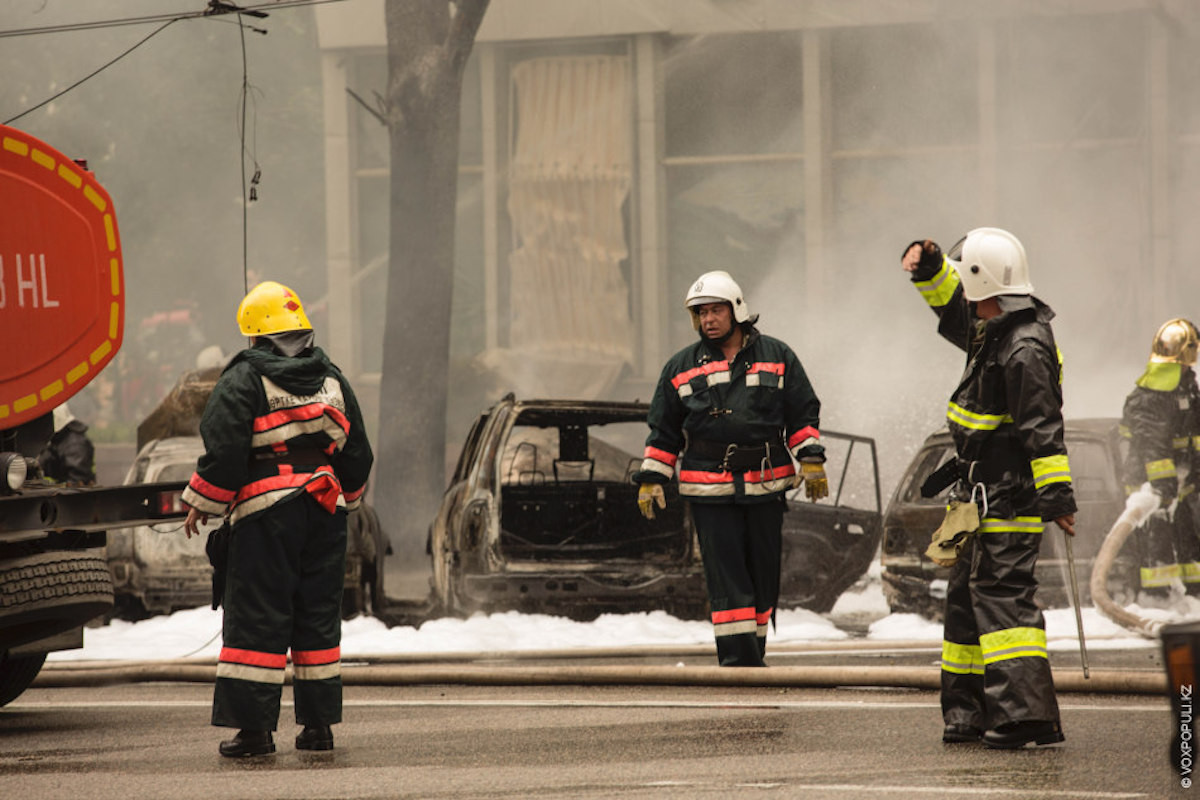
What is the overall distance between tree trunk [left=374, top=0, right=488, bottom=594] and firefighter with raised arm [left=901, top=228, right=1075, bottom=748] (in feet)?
38.5

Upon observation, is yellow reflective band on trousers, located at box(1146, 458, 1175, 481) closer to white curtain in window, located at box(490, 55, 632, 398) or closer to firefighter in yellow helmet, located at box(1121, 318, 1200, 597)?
firefighter in yellow helmet, located at box(1121, 318, 1200, 597)

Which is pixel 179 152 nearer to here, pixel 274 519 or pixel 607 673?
pixel 607 673

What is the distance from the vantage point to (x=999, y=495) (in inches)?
248

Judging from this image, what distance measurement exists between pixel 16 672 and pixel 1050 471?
4446 mm

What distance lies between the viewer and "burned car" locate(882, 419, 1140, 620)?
11203mm

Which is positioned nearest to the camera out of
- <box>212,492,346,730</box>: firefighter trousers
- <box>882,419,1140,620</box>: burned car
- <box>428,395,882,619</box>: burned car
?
<box>212,492,346,730</box>: firefighter trousers

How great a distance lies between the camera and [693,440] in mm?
8695

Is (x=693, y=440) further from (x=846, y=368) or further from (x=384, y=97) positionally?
(x=384, y=97)

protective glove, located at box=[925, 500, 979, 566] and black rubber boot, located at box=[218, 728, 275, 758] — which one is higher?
protective glove, located at box=[925, 500, 979, 566]

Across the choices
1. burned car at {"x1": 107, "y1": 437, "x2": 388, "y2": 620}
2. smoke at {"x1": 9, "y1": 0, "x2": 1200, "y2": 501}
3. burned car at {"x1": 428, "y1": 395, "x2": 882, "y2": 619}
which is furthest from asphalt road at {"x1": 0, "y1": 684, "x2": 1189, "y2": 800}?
smoke at {"x1": 9, "y1": 0, "x2": 1200, "y2": 501}

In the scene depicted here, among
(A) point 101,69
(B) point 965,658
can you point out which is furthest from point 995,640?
(A) point 101,69

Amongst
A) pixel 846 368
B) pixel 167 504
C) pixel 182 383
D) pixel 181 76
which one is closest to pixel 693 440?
pixel 167 504

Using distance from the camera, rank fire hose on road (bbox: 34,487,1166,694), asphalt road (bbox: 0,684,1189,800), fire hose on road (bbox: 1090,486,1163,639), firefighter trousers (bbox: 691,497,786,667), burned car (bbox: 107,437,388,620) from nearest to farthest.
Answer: asphalt road (bbox: 0,684,1189,800) → fire hose on road (bbox: 34,487,1166,694) → firefighter trousers (bbox: 691,497,786,667) → fire hose on road (bbox: 1090,486,1163,639) → burned car (bbox: 107,437,388,620)

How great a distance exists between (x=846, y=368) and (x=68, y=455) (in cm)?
837
